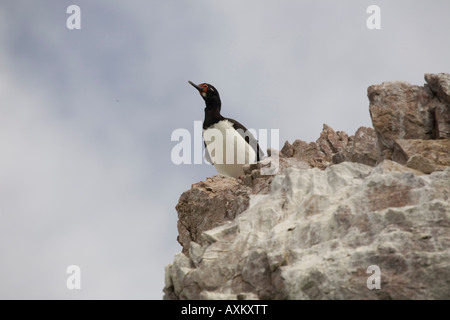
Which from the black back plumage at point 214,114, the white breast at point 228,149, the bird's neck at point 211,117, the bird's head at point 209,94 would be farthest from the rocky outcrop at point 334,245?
the bird's head at point 209,94

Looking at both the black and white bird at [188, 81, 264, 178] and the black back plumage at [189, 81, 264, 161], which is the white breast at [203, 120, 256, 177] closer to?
the black and white bird at [188, 81, 264, 178]

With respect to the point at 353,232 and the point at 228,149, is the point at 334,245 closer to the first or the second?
the point at 353,232

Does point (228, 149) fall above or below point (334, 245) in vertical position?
above

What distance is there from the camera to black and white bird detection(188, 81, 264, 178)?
28109 mm

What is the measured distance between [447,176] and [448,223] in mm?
1455

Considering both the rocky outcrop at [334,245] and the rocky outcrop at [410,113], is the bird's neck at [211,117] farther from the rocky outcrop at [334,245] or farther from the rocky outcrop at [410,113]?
the rocky outcrop at [334,245]

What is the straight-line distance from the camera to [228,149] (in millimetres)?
28094

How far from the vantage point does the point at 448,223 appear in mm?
12570

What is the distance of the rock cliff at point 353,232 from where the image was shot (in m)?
11.9

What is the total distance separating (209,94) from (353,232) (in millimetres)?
17371

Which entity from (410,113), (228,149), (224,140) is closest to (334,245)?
(410,113)

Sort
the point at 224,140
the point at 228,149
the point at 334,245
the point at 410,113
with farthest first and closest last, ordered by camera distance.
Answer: the point at 224,140 < the point at 228,149 < the point at 410,113 < the point at 334,245

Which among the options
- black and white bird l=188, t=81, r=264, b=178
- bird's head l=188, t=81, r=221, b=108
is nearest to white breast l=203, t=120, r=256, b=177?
black and white bird l=188, t=81, r=264, b=178
